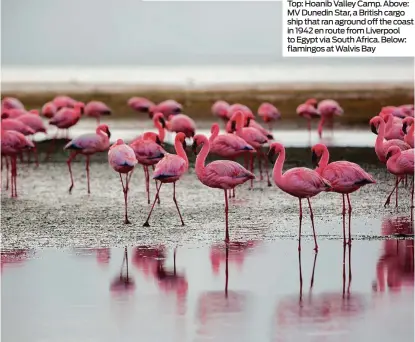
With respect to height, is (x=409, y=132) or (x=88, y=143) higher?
(x=409, y=132)

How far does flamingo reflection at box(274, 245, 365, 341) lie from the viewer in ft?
18.2

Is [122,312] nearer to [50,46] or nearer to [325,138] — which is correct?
[325,138]

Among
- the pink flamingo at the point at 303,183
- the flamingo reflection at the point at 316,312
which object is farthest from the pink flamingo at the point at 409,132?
the flamingo reflection at the point at 316,312

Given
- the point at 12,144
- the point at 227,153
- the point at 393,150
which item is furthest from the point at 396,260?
the point at 12,144

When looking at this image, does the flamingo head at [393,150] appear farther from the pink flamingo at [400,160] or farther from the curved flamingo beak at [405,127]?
the curved flamingo beak at [405,127]

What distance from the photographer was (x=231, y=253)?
291 inches

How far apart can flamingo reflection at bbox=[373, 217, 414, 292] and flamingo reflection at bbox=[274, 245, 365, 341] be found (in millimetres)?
266

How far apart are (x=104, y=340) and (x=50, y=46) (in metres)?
38.2

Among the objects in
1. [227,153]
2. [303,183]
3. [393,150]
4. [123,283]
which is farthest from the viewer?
[227,153]

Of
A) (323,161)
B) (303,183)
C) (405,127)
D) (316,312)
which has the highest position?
(405,127)

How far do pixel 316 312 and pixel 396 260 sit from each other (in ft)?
4.58

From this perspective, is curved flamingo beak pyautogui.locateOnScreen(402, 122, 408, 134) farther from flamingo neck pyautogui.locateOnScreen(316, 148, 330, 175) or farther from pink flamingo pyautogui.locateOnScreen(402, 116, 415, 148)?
flamingo neck pyautogui.locateOnScreen(316, 148, 330, 175)

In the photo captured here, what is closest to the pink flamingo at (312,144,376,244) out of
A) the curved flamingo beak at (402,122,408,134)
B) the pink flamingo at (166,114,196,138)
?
the curved flamingo beak at (402,122,408,134)

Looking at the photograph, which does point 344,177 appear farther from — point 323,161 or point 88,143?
point 88,143
